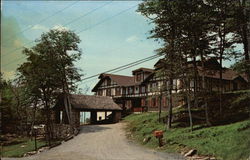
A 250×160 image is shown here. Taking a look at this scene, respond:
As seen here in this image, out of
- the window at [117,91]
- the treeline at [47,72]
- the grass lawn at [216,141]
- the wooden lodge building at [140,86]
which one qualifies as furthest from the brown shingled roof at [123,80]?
the grass lawn at [216,141]

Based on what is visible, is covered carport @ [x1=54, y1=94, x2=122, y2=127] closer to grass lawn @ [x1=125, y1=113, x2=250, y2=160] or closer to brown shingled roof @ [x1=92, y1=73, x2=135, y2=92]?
brown shingled roof @ [x1=92, y1=73, x2=135, y2=92]

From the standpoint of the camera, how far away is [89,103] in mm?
40781

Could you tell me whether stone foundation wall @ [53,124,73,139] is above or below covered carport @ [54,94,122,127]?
below

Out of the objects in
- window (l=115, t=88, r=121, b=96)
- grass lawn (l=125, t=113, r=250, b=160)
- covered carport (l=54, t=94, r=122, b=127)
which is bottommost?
grass lawn (l=125, t=113, r=250, b=160)

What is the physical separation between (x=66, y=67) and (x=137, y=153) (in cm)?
2069

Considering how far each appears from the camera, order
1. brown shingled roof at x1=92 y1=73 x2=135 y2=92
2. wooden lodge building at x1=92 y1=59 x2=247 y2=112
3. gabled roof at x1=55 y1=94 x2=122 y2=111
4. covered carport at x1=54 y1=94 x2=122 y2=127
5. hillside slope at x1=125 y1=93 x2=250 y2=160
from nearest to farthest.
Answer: hillside slope at x1=125 y1=93 x2=250 y2=160, covered carport at x1=54 y1=94 x2=122 y2=127, gabled roof at x1=55 y1=94 x2=122 y2=111, wooden lodge building at x1=92 y1=59 x2=247 y2=112, brown shingled roof at x1=92 y1=73 x2=135 y2=92

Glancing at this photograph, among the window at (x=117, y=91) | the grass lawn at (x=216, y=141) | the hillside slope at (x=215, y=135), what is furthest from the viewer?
the window at (x=117, y=91)

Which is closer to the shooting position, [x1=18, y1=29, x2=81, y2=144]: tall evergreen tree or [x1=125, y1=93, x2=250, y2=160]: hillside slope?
[x1=125, y1=93, x2=250, y2=160]: hillside slope

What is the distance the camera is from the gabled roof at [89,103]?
127ft

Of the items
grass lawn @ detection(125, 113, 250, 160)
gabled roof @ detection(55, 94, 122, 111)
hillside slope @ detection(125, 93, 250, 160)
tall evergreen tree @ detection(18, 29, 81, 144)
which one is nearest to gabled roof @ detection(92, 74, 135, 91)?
gabled roof @ detection(55, 94, 122, 111)

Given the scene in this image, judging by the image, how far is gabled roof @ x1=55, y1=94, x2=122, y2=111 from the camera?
3871 centimetres

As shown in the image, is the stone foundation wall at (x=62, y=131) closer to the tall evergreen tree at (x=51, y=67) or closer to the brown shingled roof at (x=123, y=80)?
the tall evergreen tree at (x=51, y=67)

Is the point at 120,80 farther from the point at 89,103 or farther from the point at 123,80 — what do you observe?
the point at 89,103

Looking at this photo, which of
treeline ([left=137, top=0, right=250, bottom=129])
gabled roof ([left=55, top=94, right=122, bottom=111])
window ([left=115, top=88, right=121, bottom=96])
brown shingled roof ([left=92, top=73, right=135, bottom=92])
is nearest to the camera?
treeline ([left=137, top=0, right=250, bottom=129])
